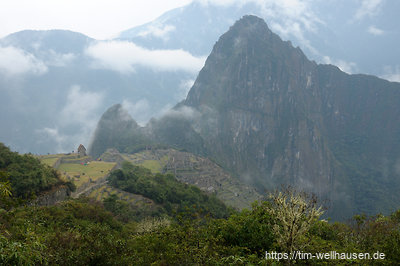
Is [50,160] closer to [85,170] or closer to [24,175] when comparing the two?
[85,170]

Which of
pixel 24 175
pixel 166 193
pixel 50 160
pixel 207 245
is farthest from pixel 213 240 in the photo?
pixel 50 160

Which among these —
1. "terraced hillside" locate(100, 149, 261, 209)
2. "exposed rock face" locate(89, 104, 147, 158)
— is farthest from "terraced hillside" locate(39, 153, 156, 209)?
"exposed rock face" locate(89, 104, 147, 158)

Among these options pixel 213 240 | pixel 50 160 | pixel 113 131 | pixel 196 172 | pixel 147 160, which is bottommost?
pixel 213 240

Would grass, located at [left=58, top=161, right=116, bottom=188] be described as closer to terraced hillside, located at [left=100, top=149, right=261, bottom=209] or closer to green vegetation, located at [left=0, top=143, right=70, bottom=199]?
green vegetation, located at [left=0, top=143, right=70, bottom=199]

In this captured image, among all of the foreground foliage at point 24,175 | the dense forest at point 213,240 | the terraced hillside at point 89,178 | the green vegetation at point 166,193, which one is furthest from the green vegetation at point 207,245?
the green vegetation at point 166,193

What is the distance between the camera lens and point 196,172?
373 ft

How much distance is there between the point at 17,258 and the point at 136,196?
57.0m

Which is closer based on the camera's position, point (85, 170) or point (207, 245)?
point (207, 245)

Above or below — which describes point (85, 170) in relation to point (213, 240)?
above

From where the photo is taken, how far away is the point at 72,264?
12141mm

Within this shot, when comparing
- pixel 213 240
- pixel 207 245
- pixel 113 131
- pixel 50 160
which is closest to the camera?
pixel 207 245

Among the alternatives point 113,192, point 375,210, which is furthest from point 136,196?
point 375,210

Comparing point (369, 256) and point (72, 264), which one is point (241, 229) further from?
point (72, 264)

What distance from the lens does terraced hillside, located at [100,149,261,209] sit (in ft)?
342
